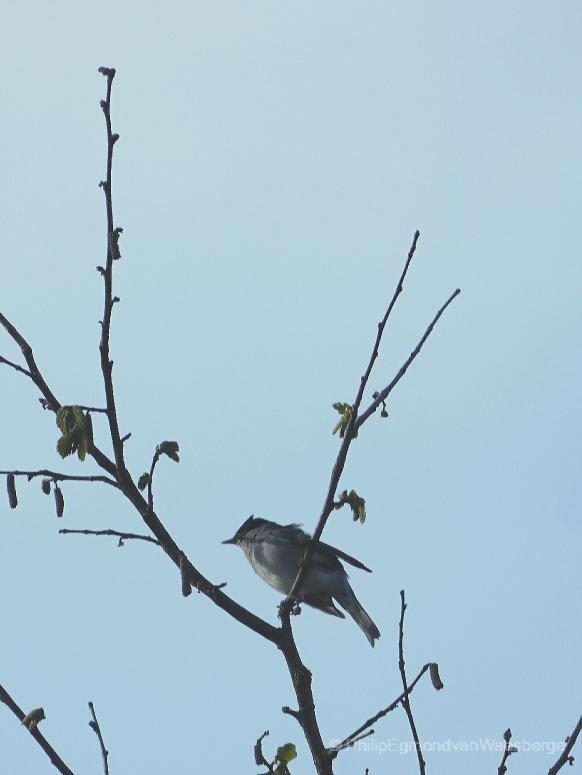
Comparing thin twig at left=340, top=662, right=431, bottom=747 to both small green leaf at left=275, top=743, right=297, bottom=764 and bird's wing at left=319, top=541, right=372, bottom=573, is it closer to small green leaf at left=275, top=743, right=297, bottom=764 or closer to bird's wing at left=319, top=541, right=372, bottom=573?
small green leaf at left=275, top=743, right=297, bottom=764

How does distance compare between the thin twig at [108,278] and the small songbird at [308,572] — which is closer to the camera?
the thin twig at [108,278]

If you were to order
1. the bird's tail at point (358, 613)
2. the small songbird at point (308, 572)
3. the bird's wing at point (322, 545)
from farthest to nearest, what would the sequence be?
the small songbird at point (308, 572) < the bird's tail at point (358, 613) < the bird's wing at point (322, 545)

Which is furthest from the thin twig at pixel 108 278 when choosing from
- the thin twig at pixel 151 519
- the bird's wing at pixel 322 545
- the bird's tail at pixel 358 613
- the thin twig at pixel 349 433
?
the bird's tail at pixel 358 613

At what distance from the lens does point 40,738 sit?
5035 mm

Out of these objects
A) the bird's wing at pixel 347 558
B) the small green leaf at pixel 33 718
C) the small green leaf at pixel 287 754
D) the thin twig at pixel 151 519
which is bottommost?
the small green leaf at pixel 287 754

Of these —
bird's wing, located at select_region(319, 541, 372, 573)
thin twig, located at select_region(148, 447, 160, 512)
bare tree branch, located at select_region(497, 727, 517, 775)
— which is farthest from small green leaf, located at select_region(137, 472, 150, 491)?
bird's wing, located at select_region(319, 541, 372, 573)

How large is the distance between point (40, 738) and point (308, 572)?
571cm

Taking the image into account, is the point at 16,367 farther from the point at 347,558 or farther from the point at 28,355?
the point at 347,558

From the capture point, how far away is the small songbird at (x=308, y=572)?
11.0 meters

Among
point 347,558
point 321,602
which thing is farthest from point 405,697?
point 321,602

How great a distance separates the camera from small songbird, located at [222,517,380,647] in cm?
1098

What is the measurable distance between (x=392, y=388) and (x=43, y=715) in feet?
8.57

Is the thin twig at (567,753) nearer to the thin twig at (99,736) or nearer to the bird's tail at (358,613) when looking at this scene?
the thin twig at (99,736)

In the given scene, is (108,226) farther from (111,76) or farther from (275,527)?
(275,527)
